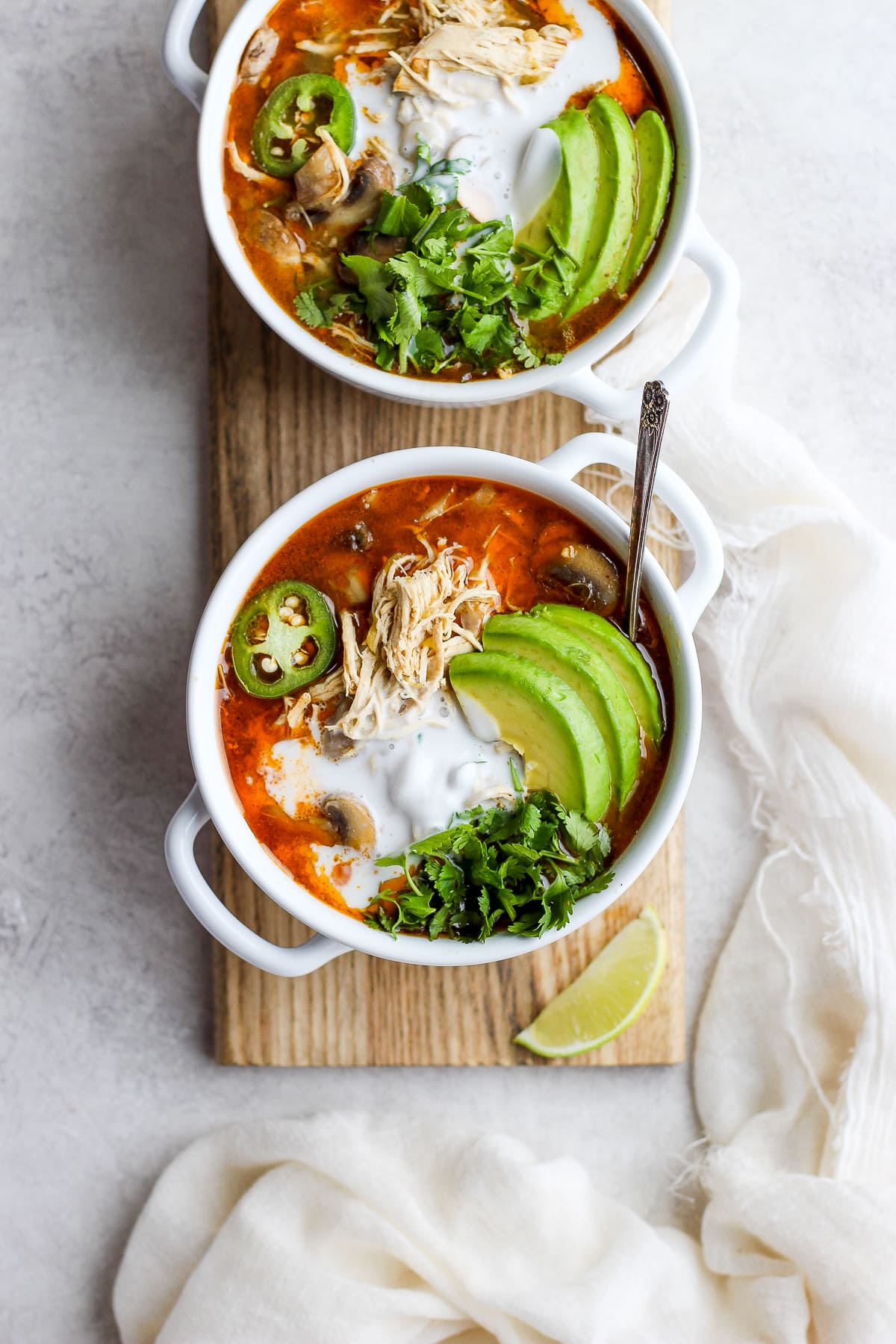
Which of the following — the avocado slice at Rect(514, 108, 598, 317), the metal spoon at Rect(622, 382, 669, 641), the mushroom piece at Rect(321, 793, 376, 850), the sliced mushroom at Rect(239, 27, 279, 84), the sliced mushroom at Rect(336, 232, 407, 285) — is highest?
the sliced mushroom at Rect(239, 27, 279, 84)

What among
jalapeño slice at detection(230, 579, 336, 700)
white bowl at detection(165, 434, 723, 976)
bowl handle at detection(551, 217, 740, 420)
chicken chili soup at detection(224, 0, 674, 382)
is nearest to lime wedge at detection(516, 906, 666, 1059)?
white bowl at detection(165, 434, 723, 976)

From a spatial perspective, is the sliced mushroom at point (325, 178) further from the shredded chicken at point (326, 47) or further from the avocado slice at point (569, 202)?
the avocado slice at point (569, 202)

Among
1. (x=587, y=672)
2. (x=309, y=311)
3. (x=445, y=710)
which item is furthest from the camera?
(x=309, y=311)

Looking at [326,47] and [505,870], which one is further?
[326,47]

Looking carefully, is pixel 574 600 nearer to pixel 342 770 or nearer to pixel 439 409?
pixel 342 770

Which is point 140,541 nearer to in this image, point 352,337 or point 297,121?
point 352,337

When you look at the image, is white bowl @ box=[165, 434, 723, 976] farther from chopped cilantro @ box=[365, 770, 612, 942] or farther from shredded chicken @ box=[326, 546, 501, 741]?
shredded chicken @ box=[326, 546, 501, 741]

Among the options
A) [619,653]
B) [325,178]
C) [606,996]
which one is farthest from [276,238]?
[606,996]

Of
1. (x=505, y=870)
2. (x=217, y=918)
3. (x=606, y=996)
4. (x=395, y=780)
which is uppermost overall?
(x=395, y=780)
